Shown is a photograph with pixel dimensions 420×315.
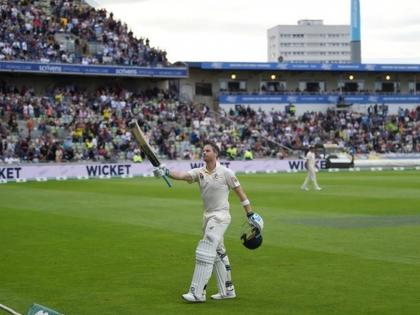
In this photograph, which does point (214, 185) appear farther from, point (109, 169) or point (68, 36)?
point (68, 36)

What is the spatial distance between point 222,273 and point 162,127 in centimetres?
4746

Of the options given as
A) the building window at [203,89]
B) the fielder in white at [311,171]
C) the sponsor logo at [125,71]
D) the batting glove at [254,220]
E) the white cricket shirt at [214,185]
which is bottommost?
the fielder in white at [311,171]

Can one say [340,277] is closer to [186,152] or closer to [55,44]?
[186,152]

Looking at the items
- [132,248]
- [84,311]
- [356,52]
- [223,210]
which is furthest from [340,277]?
[356,52]

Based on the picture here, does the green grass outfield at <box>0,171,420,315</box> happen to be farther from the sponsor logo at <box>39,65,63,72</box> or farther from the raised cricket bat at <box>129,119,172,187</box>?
the sponsor logo at <box>39,65,63,72</box>

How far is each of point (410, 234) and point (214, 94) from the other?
184 feet

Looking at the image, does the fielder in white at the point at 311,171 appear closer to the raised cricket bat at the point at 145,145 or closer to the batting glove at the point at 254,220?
the batting glove at the point at 254,220

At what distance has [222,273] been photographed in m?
11.8

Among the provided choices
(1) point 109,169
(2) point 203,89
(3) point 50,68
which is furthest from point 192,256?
(2) point 203,89

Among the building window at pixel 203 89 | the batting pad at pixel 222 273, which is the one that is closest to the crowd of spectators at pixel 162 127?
the building window at pixel 203 89

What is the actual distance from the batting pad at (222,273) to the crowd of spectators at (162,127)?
127ft

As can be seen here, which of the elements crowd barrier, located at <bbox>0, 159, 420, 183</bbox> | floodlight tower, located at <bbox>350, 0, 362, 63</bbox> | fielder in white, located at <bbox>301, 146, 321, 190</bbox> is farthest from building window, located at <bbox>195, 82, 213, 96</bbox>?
fielder in white, located at <bbox>301, 146, 321, 190</bbox>

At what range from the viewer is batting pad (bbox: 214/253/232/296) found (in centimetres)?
1183

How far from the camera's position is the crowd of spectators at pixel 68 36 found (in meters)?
57.5
